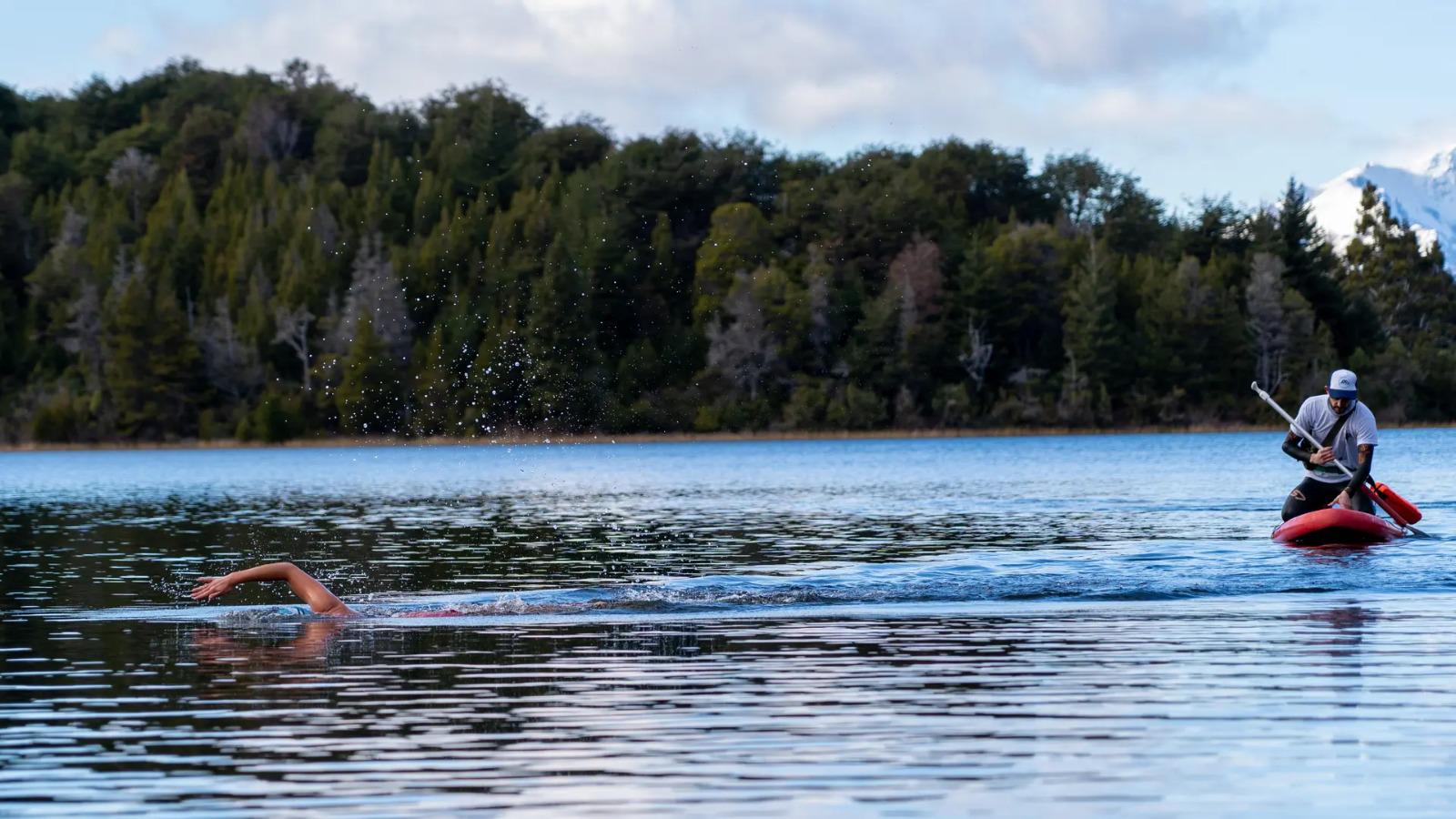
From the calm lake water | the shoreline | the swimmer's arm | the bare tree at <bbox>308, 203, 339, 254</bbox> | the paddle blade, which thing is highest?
the bare tree at <bbox>308, 203, 339, 254</bbox>

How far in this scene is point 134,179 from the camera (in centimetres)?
16388

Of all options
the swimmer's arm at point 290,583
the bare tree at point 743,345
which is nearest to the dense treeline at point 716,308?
the bare tree at point 743,345

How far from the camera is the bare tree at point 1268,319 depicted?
121m

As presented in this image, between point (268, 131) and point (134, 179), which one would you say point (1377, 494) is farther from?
point (268, 131)

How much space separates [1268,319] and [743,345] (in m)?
32.0

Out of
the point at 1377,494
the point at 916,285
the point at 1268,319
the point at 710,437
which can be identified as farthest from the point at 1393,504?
the point at 916,285

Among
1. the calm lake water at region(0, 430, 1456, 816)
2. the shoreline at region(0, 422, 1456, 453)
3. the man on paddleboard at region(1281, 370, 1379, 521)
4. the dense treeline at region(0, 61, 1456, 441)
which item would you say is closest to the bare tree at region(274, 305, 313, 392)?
the dense treeline at region(0, 61, 1456, 441)

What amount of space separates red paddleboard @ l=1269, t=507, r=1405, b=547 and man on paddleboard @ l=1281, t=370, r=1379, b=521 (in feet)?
1.16

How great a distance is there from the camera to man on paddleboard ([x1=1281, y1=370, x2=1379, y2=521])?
24672 mm

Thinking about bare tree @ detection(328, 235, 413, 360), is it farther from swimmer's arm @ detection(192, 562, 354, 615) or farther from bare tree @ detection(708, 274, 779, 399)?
swimmer's arm @ detection(192, 562, 354, 615)

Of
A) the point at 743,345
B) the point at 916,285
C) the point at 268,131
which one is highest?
the point at 268,131

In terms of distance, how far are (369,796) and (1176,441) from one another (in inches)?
3767

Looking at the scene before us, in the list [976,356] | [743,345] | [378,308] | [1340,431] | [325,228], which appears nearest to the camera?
[1340,431]

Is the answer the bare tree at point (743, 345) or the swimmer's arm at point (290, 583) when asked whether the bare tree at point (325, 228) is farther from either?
the swimmer's arm at point (290, 583)
